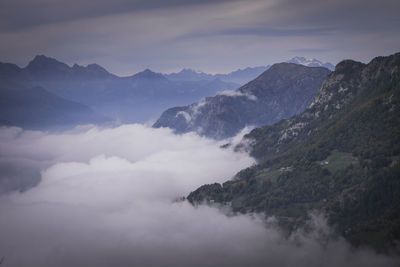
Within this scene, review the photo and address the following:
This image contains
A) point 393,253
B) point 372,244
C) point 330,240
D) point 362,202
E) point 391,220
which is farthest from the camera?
A: point 362,202

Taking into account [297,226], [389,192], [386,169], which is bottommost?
[297,226]

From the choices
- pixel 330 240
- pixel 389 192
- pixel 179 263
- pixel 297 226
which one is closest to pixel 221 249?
pixel 179 263

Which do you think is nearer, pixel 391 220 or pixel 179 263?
pixel 391 220

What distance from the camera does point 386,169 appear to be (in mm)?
197000

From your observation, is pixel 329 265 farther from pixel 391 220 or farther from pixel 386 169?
pixel 386 169

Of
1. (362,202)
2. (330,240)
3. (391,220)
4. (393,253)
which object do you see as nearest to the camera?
(393,253)

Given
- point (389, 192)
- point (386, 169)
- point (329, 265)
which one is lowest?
point (329, 265)

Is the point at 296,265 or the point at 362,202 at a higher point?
the point at 362,202

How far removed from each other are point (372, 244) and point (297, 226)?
165 feet

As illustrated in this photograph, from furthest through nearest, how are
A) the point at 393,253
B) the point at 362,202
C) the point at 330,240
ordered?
1. the point at 362,202
2. the point at 330,240
3. the point at 393,253

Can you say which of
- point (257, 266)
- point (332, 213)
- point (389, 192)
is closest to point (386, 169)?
point (389, 192)

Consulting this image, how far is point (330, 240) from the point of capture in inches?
6890

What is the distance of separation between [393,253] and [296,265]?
140 ft

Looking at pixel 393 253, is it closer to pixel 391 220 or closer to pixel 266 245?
pixel 391 220
